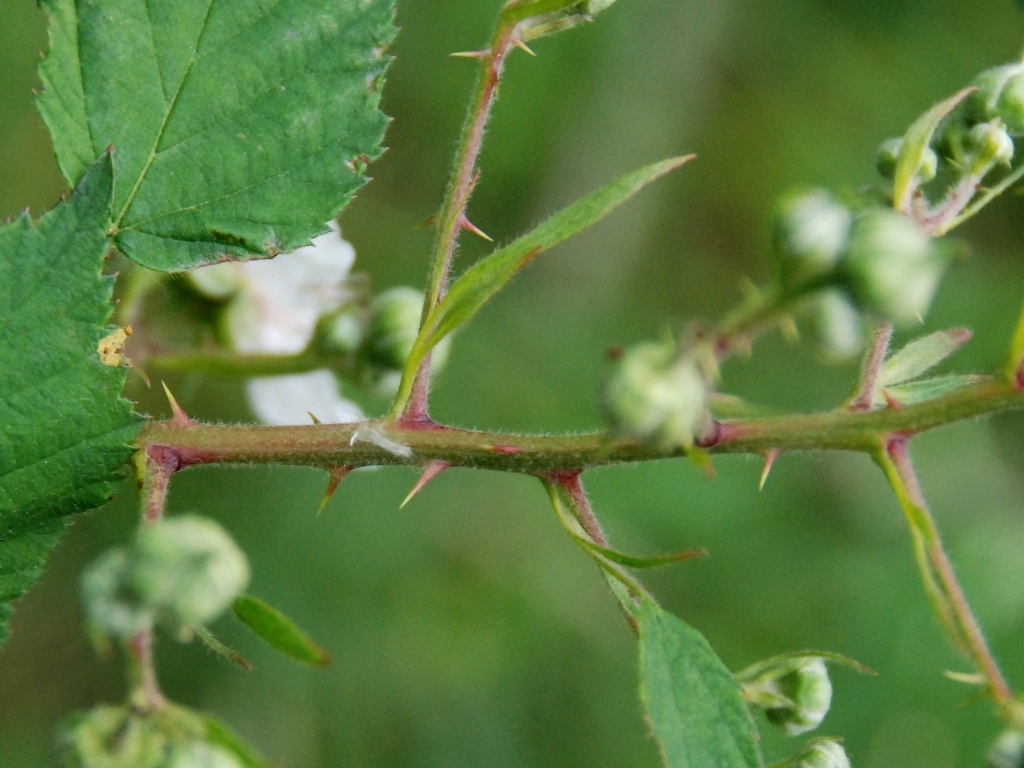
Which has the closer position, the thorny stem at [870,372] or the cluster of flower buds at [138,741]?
the cluster of flower buds at [138,741]

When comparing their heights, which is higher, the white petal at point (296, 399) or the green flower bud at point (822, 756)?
the white petal at point (296, 399)

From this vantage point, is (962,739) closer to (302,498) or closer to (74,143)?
(302,498)

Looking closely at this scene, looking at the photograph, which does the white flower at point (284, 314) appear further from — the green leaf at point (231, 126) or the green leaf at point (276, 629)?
the green leaf at point (276, 629)

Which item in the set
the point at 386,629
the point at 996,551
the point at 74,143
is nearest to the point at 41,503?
the point at 74,143

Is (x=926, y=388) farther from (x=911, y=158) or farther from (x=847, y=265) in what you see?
(x=847, y=265)

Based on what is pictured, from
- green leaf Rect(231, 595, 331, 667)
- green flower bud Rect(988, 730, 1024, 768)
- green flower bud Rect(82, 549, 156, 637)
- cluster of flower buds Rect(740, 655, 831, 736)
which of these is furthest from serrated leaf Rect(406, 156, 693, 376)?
green flower bud Rect(988, 730, 1024, 768)

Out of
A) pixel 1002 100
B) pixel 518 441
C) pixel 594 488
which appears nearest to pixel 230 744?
pixel 518 441

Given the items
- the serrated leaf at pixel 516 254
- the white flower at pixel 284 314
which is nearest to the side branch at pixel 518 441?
the serrated leaf at pixel 516 254
